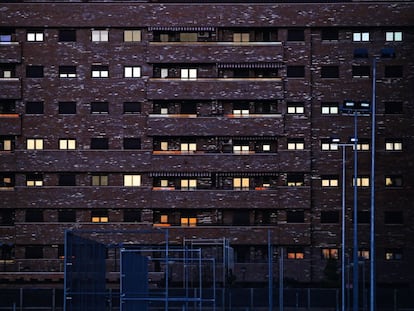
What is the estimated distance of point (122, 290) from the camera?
5038 cm

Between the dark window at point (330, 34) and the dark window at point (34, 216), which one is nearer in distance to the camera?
the dark window at point (34, 216)

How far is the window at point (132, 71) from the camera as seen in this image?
338ft

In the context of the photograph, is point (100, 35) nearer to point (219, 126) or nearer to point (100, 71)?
point (100, 71)

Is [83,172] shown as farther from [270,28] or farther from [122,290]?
[122,290]

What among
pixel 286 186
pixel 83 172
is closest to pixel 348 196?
pixel 286 186

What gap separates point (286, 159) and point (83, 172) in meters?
16.3

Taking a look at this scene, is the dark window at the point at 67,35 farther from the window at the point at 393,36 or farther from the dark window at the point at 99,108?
the window at the point at 393,36

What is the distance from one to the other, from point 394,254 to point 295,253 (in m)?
7.99

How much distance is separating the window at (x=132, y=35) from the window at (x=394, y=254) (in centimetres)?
2644

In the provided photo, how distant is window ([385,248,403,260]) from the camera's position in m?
102

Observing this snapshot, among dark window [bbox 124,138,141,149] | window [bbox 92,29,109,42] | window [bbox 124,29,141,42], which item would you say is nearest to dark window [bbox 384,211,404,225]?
dark window [bbox 124,138,141,149]

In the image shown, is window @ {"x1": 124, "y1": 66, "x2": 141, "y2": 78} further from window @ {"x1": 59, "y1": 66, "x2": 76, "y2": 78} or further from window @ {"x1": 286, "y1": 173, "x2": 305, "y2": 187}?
window @ {"x1": 286, "y1": 173, "x2": 305, "y2": 187}

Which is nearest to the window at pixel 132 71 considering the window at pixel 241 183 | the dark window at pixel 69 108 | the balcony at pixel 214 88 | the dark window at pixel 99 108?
the balcony at pixel 214 88

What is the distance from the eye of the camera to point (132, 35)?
104 m
